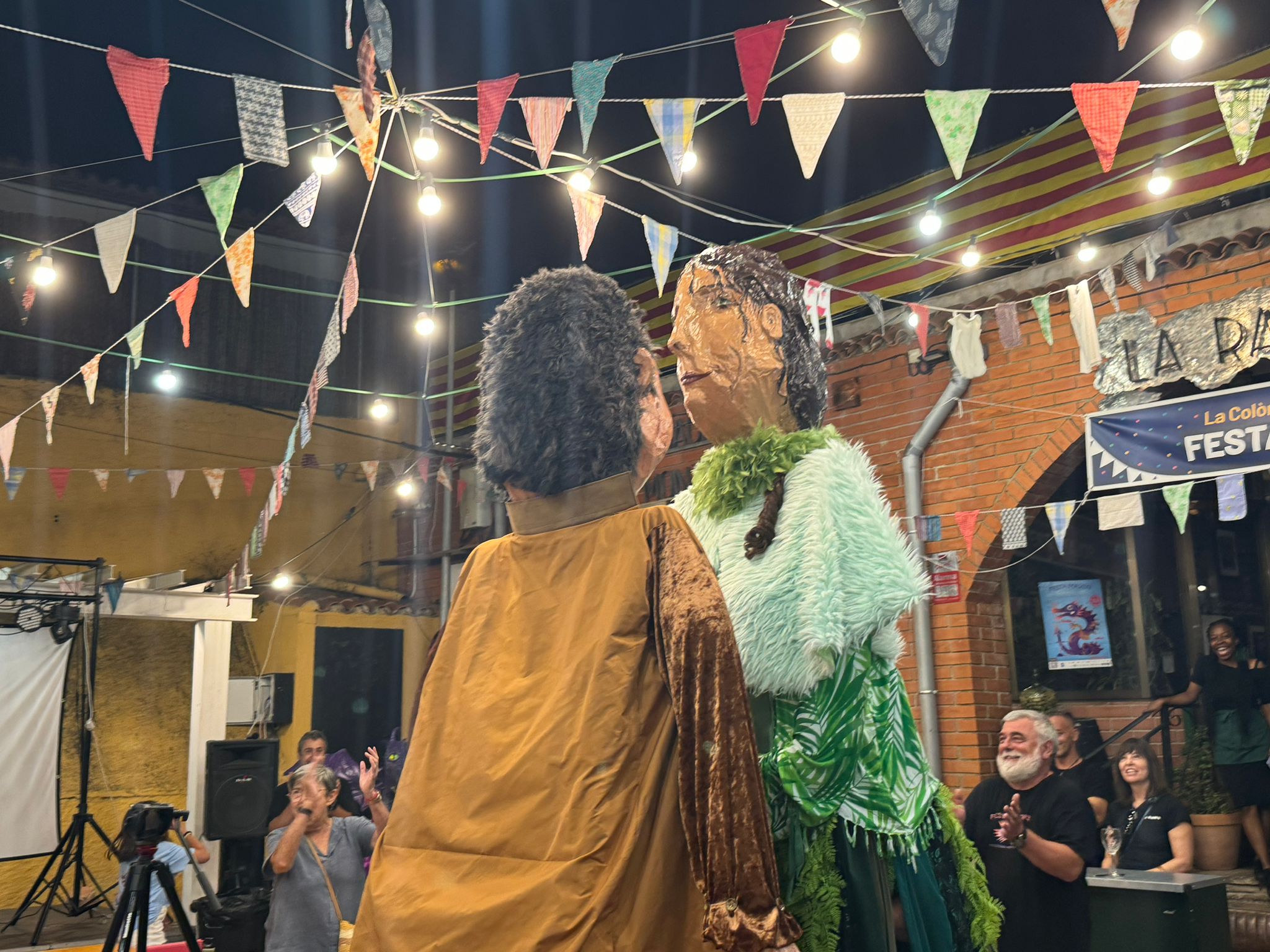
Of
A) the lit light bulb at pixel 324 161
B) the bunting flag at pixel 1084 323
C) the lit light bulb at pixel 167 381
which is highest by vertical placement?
the lit light bulb at pixel 167 381

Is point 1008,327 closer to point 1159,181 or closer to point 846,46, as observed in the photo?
point 1159,181

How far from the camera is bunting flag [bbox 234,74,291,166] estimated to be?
3.77m

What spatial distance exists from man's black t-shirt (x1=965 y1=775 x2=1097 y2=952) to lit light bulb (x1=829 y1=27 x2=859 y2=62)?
8.62 ft

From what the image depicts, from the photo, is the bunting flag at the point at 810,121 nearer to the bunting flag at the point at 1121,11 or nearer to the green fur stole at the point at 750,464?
the bunting flag at the point at 1121,11

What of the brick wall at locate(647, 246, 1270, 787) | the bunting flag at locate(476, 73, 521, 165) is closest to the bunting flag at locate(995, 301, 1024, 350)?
the brick wall at locate(647, 246, 1270, 787)

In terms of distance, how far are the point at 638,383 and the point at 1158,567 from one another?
6285mm

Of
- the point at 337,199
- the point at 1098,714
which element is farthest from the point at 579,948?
the point at 337,199

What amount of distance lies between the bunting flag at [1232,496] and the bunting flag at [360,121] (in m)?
4.20

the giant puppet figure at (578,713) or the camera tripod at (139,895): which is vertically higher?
the giant puppet figure at (578,713)

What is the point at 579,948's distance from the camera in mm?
1410

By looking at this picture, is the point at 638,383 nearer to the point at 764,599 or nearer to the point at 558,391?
the point at 558,391

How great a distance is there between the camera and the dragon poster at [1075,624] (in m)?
7.12

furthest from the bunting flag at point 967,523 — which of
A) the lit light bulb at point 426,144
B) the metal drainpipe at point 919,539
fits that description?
the lit light bulb at point 426,144

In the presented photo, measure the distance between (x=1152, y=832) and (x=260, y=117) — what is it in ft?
15.2
